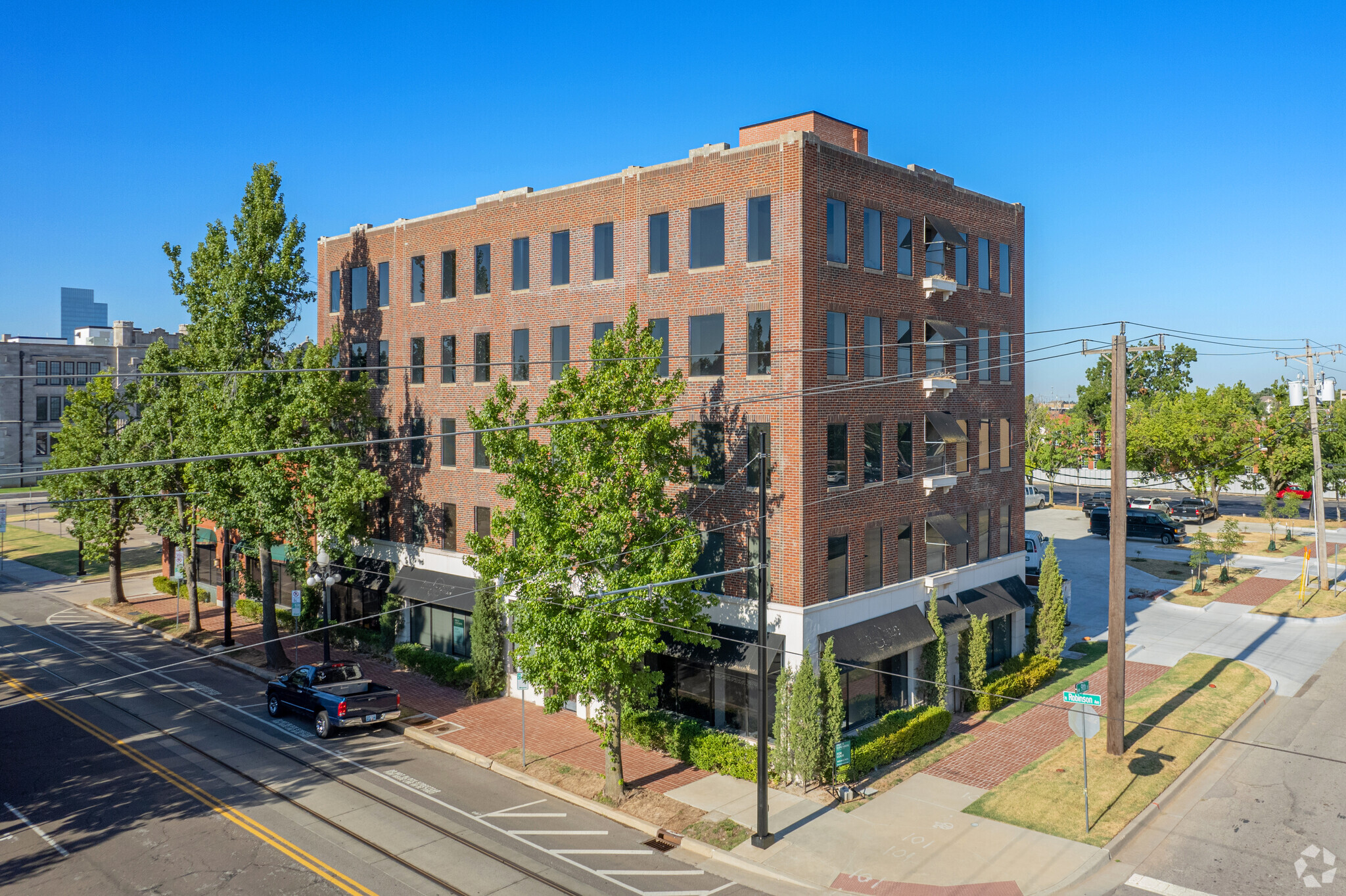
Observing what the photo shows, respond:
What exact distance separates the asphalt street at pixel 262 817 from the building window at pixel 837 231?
1586 cm

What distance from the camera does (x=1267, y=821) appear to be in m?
19.8

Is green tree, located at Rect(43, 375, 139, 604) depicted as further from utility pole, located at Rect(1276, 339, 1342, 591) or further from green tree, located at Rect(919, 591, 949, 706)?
utility pole, located at Rect(1276, 339, 1342, 591)

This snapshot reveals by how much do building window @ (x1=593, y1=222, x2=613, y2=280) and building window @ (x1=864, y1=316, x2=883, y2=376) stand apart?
8195mm

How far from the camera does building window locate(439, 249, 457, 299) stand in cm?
3412

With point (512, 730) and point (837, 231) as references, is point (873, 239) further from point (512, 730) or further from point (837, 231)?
point (512, 730)

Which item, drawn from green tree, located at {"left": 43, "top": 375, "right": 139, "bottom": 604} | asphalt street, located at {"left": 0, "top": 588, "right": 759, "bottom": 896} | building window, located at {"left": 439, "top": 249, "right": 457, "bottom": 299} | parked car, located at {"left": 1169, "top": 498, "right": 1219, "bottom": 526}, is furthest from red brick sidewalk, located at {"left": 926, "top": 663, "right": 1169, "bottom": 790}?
parked car, located at {"left": 1169, "top": 498, "right": 1219, "bottom": 526}

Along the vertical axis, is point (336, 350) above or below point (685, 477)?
above

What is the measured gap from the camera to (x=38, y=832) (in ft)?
63.8

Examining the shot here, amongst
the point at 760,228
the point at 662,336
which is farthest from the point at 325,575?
the point at 760,228

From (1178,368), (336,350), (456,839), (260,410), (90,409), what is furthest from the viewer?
(1178,368)

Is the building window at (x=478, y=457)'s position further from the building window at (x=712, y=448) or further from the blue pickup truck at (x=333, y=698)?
the building window at (x=712, y=448)

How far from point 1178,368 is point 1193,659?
79660 mm

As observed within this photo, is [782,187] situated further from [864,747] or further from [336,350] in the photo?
[336,350]

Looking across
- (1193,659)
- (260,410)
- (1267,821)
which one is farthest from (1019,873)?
(260,410)
